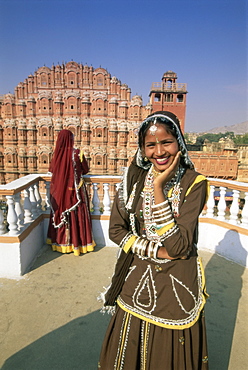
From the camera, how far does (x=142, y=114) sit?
21516mm

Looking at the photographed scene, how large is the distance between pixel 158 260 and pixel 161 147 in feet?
1.89

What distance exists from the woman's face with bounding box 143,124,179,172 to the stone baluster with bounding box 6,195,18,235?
→ 2111 millimetres

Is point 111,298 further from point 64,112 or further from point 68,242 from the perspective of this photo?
point 64,112

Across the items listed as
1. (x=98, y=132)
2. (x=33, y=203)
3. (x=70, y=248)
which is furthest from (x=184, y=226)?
(x=98, y=132)

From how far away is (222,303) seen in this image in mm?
2332

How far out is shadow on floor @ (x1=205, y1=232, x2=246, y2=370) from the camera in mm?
1827

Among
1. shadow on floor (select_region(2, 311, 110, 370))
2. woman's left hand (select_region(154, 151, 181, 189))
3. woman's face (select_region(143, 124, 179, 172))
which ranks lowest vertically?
shadow on floor (select_region(2, 311, 110, 370))

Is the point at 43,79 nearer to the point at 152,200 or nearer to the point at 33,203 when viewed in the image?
the point at 33,203

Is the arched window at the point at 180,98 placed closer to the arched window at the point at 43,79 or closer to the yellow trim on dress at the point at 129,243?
the arched window at the point at 43,79

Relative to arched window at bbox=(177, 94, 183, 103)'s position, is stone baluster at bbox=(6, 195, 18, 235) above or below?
below

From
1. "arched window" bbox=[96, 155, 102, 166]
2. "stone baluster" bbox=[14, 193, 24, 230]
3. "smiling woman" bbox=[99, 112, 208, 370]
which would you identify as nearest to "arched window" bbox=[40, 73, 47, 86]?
"arched window" bbox=[96, 155, 102, 166]

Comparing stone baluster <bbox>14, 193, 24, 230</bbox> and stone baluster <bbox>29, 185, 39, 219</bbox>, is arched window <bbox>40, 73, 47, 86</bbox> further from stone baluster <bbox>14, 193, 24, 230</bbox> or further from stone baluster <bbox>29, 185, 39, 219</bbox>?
stone baluster <bbox>14, 193, 24, 230</bbox>

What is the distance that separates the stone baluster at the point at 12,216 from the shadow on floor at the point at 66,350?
1.26 m

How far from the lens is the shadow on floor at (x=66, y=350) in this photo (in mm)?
1704
